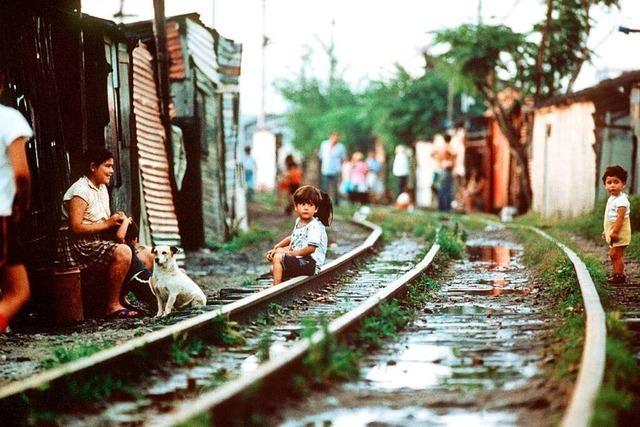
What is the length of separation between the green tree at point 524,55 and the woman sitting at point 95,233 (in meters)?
17.7

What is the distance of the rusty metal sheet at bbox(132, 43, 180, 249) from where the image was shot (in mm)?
12375

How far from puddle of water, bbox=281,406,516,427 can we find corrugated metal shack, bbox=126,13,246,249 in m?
10.2

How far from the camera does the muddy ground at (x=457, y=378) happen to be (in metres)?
4.44

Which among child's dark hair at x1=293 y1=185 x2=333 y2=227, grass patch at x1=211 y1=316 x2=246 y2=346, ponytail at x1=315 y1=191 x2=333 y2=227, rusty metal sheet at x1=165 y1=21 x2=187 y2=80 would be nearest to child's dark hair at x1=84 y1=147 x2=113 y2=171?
child's dark hair at x1=293 y1=185 x2=333 y2=227

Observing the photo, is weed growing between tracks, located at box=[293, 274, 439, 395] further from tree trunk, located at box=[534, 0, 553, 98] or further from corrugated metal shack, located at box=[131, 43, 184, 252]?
tree trunk, located at box=[534, 0, 553, 98]

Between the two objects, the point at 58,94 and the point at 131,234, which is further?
the point at 58,94

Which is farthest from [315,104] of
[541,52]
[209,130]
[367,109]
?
[209,130]

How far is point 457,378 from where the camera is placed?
17.4 ft

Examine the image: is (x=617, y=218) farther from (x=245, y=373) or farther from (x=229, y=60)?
(x=229, y=60)

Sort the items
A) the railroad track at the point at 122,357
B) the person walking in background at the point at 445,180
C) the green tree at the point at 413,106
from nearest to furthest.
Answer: the railroad track at the point at 122,357, the person walking in background at the point at 445,180, the green tree at the point at 413,106

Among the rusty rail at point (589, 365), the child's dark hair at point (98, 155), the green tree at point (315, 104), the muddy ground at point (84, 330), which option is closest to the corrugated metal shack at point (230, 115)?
the muddy ground at point (84, 330)

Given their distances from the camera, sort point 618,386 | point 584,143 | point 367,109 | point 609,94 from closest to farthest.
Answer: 1. point 618,386
2. point 609,94
3. point 584,143
4. point 367,109

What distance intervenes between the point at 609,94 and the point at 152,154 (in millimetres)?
10026

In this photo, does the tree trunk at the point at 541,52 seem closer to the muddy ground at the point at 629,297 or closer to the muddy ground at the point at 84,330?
the muddy ground at the point at 629,297
